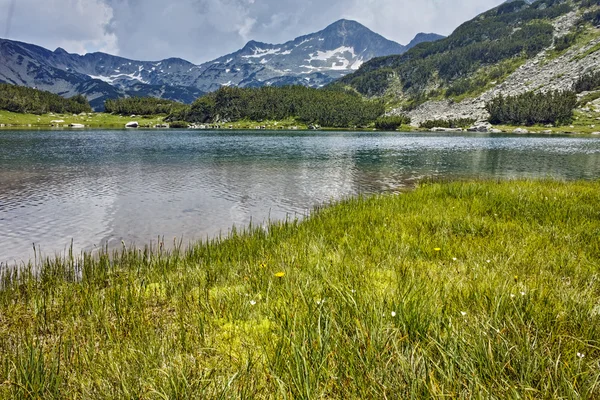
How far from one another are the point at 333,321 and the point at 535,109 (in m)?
204

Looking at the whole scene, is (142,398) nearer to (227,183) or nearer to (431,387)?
(431,387)

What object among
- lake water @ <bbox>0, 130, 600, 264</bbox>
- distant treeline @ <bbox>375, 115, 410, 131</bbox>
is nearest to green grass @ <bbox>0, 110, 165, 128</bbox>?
distant treeline @ <bbox>375, 115, 410, 131</bbox>

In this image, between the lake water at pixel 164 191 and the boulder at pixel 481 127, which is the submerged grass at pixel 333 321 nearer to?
the lake water at pixel 164 191

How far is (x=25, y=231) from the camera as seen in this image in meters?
13.9

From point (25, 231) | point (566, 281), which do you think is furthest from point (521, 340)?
point (25, 231)

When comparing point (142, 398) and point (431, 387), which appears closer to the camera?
point (431, 387)

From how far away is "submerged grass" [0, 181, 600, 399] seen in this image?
2.77m

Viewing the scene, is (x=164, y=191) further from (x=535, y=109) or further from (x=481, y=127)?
(x=535, y=109)

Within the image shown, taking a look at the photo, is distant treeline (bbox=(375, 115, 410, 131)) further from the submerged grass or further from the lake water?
the submerged grass

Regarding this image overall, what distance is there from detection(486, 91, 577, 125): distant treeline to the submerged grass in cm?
19424

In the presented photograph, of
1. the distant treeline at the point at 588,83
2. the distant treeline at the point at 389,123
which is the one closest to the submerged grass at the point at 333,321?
the distant treeline at the point at 389,123

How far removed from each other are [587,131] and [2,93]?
937ft

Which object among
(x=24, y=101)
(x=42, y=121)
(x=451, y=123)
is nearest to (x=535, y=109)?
(x=451, y=123)

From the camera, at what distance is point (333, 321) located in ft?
11.5
